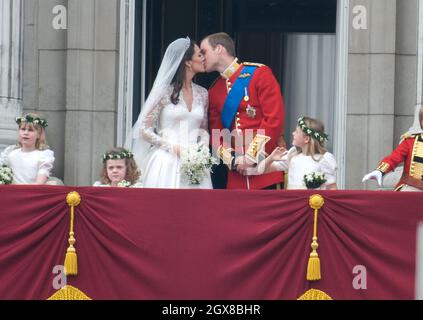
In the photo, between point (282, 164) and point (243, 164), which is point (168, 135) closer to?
point (243, 164)

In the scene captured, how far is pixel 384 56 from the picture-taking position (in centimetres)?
1661

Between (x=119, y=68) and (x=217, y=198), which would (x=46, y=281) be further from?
(x=119, y=68)

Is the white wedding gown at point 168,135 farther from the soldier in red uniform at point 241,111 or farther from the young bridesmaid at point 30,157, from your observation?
the young bridesmaid at point 30,157

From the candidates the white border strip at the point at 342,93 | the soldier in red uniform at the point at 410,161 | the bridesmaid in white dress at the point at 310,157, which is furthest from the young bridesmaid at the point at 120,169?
the white border strip at the point at 342,93

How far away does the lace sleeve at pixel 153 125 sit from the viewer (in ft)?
47.6

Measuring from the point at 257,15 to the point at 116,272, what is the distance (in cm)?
782

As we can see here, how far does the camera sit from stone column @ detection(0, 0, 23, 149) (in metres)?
16.1

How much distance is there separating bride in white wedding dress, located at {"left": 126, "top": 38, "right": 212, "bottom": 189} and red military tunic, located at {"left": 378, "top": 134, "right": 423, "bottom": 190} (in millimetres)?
1749

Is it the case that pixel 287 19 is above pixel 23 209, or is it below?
above

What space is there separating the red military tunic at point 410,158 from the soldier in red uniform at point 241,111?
121 centimetres

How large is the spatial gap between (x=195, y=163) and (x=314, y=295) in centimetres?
196

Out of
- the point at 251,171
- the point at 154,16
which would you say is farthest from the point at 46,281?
the point at 154,16

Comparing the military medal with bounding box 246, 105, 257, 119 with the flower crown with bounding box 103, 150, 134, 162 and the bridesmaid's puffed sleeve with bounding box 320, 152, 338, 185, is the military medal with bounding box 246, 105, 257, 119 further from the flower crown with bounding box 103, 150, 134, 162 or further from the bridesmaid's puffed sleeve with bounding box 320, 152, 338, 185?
the flower crown with bounding box 103, 150, 134, 162

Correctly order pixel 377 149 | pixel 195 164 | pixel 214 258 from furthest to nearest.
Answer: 1. pixel 377 149
2. pixel 195 164
3. pixel 214 258
